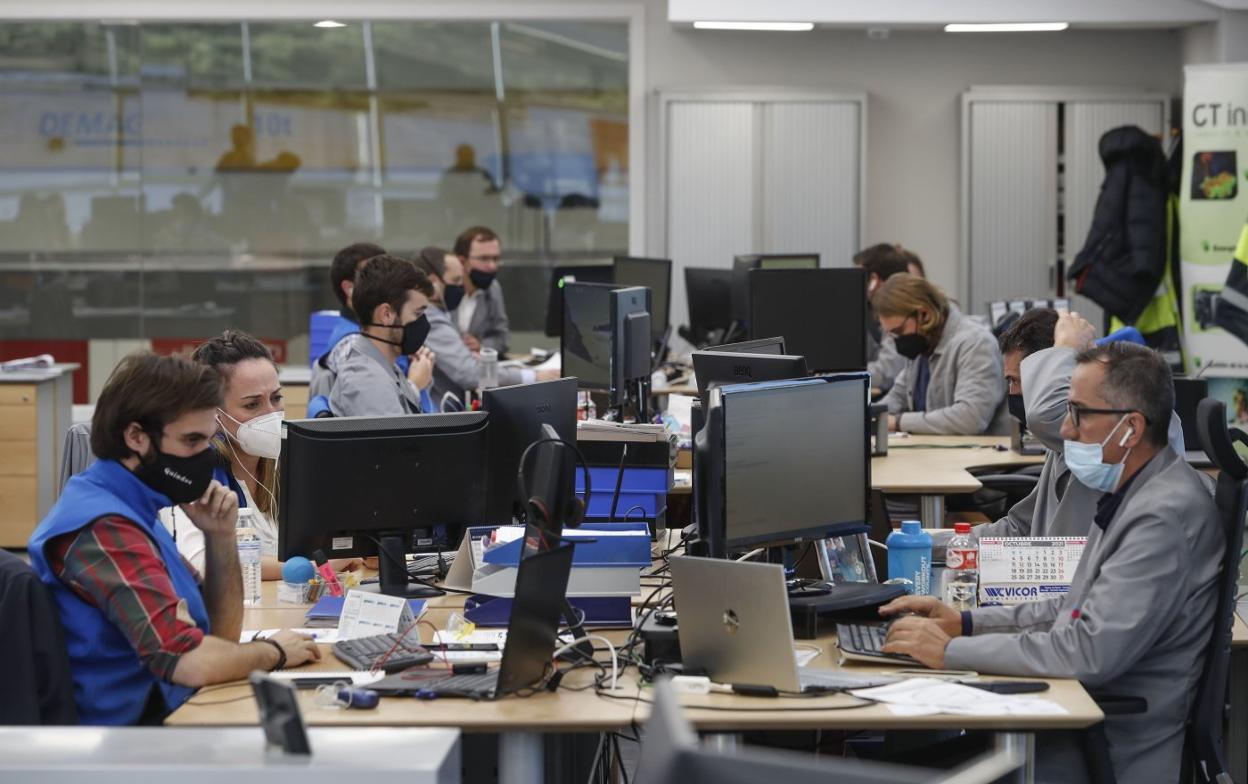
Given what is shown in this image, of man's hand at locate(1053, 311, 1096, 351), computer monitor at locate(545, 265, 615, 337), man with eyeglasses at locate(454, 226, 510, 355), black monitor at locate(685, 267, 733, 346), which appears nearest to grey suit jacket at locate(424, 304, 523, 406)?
man with eyeglasses at locate(454, 226, 510, 355)

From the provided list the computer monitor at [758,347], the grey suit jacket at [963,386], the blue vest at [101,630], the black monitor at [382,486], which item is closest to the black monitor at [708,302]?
the grey suit jacket at [963,386]

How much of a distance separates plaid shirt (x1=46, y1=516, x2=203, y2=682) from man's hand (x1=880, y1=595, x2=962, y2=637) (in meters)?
1.40

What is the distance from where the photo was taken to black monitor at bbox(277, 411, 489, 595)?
3.32 m

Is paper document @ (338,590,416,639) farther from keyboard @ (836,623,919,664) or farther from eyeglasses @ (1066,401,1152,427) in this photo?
eyeglasses @ (1066,401,1152,427)

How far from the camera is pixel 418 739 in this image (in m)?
1.62

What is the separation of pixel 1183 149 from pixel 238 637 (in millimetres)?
6752

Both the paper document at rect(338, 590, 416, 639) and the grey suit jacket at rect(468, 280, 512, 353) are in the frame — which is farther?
the grey suit jacket at rect(468, 280, 512, 353)

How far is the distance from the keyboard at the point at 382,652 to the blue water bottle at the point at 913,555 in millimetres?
1118

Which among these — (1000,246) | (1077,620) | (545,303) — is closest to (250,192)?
(545,303)

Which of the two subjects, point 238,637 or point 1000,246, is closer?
point 238,637

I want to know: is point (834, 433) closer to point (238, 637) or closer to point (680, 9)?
point (238, 637)

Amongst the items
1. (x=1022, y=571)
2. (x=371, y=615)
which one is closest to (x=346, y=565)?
(x=371, y=615)

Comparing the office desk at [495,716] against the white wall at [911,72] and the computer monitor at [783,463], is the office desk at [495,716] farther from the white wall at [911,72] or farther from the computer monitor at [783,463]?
the white wall at [911,72]

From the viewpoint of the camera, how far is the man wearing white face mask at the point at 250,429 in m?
3.64
